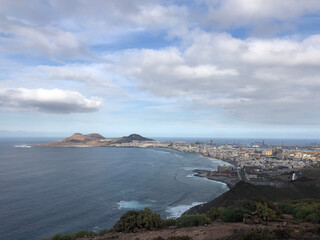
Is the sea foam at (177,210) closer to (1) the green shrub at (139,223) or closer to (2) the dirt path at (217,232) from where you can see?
(1) the green shrub at (139,223)

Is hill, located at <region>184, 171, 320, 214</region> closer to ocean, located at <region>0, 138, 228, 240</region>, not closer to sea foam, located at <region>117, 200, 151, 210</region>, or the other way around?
ocean, located at <region>0, 138, 228, 240</region>

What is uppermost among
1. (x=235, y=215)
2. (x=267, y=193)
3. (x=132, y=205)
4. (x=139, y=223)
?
(x=235, y=215)

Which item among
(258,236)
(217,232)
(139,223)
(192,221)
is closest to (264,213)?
(217,232)

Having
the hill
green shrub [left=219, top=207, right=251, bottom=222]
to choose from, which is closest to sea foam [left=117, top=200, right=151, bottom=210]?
the hill

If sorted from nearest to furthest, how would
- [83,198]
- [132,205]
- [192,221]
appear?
[192,221] → [132,205] → [83,198]

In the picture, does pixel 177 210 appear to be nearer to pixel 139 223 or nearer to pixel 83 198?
pixel 83 198

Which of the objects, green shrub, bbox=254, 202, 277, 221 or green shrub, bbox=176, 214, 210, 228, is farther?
green shrub, bbox=176, 214, 210, 228

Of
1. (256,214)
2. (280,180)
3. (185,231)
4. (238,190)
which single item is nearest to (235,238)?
(185,231)

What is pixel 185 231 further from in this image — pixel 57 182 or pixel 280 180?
pixel 280 180

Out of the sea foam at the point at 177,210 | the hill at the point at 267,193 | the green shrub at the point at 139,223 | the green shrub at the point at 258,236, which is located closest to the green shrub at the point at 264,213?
the green shrub at the point at 258,236

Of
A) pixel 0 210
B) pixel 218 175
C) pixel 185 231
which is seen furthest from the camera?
pixel 218 175

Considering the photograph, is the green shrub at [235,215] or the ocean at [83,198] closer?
the green shrub at [235,215]
